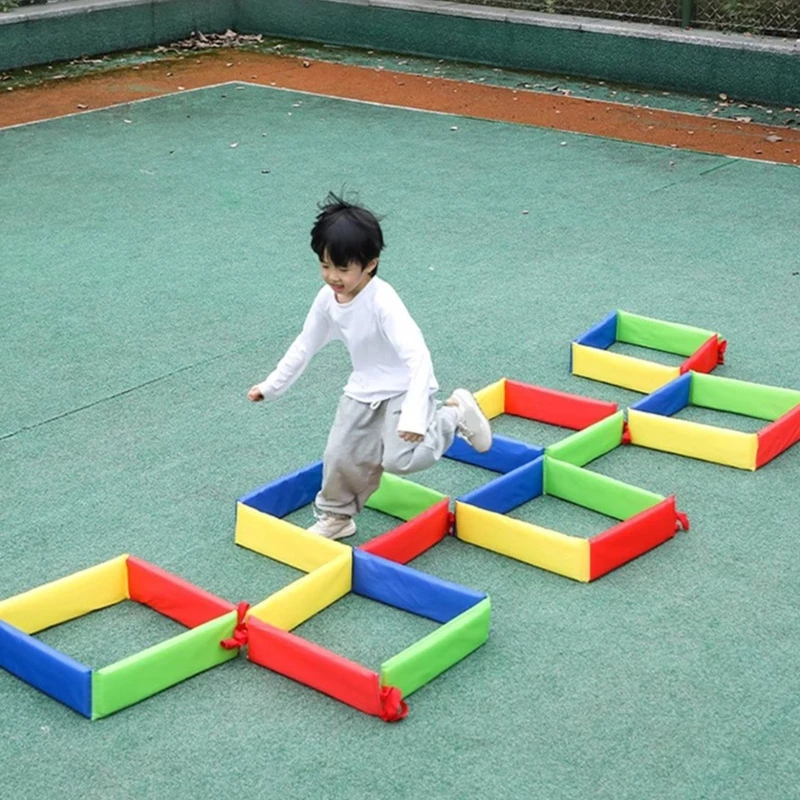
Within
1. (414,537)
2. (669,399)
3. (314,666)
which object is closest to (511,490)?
(414,537)

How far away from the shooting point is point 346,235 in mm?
4328

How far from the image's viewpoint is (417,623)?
4.35 meters

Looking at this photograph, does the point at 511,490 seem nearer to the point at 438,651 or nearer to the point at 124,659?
the point at 438,651

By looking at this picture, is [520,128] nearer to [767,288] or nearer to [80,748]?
[767,288]

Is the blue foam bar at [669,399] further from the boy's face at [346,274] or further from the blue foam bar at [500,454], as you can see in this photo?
the boy's face at [346,274]

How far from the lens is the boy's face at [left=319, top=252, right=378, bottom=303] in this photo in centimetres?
439

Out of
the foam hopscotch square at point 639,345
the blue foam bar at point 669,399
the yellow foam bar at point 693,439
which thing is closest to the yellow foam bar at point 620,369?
the foam hopscotch square at point 639,345

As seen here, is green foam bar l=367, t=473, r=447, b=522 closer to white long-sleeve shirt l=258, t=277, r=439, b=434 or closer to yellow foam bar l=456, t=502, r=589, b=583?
yellow foam bar l=456, t=502, r=589, b=583

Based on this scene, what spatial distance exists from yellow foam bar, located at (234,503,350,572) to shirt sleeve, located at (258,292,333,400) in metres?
0.42

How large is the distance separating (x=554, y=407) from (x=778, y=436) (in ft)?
2.98

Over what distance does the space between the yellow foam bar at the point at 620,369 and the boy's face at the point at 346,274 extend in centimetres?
190

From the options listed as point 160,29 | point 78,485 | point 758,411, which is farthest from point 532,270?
point 160,29

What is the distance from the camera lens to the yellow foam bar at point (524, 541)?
4512 millimetres

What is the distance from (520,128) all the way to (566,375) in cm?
513
